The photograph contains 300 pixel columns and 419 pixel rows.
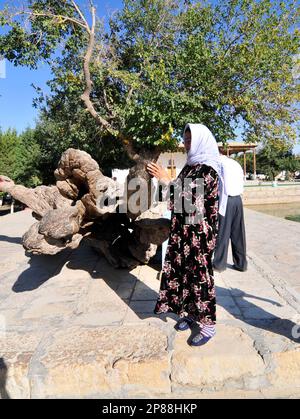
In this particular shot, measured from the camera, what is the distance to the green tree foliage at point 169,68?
8.96 metres

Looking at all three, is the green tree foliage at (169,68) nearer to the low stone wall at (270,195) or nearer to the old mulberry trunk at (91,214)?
the old mulberry trunk at (91,214)

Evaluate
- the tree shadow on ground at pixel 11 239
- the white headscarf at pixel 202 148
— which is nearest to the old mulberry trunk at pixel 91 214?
the white headscarf at pixel 202 148

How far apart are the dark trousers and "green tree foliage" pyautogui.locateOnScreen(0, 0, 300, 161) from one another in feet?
14.9

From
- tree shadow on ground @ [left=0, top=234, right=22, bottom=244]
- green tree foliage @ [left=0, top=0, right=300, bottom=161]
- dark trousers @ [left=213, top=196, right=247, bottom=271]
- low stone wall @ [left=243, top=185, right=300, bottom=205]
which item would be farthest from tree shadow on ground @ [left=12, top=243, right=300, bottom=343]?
low stone wall @ [left=243, top=185, right=300, bottom=205]

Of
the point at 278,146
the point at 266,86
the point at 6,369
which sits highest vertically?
the point at 266,86

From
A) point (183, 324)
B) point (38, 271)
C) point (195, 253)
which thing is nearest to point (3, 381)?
point (183, 324)

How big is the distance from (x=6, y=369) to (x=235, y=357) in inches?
60.3

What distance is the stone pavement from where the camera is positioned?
2.14 metres

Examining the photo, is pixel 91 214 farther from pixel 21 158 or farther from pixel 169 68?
pixel 21 158

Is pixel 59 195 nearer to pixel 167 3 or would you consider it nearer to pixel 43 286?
pixel 43 286

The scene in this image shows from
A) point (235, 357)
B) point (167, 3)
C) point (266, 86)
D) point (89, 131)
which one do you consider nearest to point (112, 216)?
point (235, 357)

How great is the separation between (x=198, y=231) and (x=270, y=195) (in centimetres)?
2025

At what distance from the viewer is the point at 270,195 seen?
21.1m

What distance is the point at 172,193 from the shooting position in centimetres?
245
